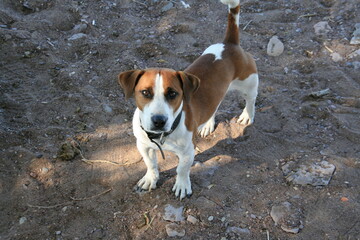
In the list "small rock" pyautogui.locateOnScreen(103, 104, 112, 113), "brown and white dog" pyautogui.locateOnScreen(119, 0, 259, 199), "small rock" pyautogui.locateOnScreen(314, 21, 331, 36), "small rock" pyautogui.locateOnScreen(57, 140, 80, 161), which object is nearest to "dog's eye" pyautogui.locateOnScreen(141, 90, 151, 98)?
"brown and white dog" pyautogui.locateOnScreen(119, 0, 259, 199)

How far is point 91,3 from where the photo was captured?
6.89 m

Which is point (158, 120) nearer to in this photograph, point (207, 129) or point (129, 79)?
point (129, 79)

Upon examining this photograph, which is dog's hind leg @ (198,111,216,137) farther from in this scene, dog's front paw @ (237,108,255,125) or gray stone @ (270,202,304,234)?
gray stone @ (270,202,304,234)

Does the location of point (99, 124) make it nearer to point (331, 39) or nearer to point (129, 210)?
point (129, 210)

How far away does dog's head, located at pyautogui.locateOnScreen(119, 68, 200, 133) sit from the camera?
3.14 metres

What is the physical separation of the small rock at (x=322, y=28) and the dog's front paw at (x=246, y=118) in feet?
8.80

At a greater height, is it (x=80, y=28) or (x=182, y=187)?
(x=80, y=28)

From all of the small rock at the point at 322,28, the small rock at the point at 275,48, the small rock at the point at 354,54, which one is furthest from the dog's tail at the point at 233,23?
the small rock at the point at 322,28

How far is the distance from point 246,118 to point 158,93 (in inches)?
80.2

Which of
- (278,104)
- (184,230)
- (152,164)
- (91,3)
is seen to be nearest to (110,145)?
(152,164)

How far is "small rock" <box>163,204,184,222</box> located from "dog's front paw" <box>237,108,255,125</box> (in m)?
1.70

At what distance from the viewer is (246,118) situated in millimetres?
4914

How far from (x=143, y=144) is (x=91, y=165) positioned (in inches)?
37.0

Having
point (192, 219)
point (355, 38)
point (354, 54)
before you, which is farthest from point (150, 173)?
point (355, 38)
